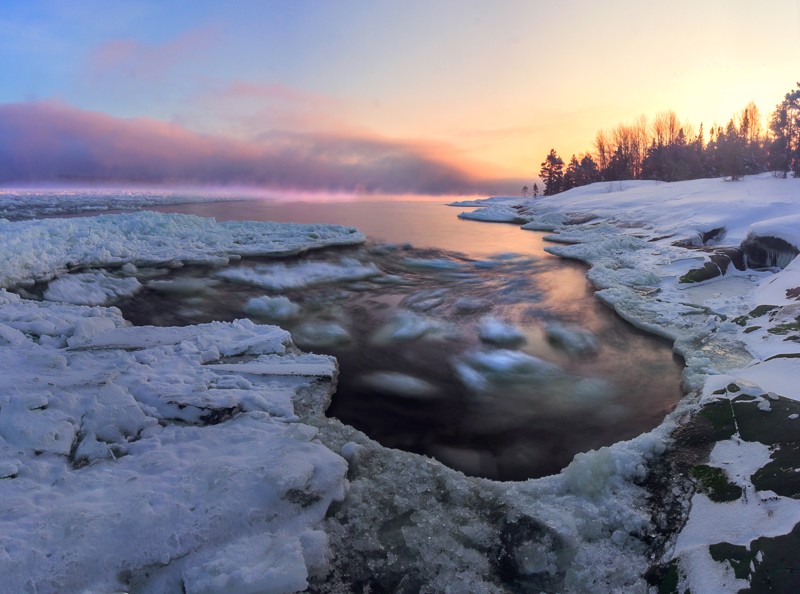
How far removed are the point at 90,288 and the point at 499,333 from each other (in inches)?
348

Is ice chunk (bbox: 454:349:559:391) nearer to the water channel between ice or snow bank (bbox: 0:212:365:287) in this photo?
the water channel between ice

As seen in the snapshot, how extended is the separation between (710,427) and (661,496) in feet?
3.40

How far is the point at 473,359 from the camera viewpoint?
21.3ft

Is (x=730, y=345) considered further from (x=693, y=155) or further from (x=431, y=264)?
(x=693, y=155)

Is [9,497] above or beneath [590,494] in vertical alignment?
above

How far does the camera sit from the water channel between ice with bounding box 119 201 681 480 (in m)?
4.46

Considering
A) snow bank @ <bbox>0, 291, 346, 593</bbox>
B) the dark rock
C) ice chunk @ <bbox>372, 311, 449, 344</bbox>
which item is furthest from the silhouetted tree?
snow bank @ <bbox>0, 291, 346, 593</bbox>

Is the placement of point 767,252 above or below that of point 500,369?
above

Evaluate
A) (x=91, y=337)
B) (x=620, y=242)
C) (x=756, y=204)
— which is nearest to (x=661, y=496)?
(x=91, y=337)

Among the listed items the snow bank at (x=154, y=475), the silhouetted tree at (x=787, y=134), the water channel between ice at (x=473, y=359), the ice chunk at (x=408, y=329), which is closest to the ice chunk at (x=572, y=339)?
the water channel between ice at (x=473, y=359)

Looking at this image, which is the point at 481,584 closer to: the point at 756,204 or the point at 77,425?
the point at 77,425

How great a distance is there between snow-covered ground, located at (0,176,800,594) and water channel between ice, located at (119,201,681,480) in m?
0.33

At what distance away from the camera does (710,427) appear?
3777mm

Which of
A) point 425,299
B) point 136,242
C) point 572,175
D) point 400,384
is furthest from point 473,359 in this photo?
point 572,175
